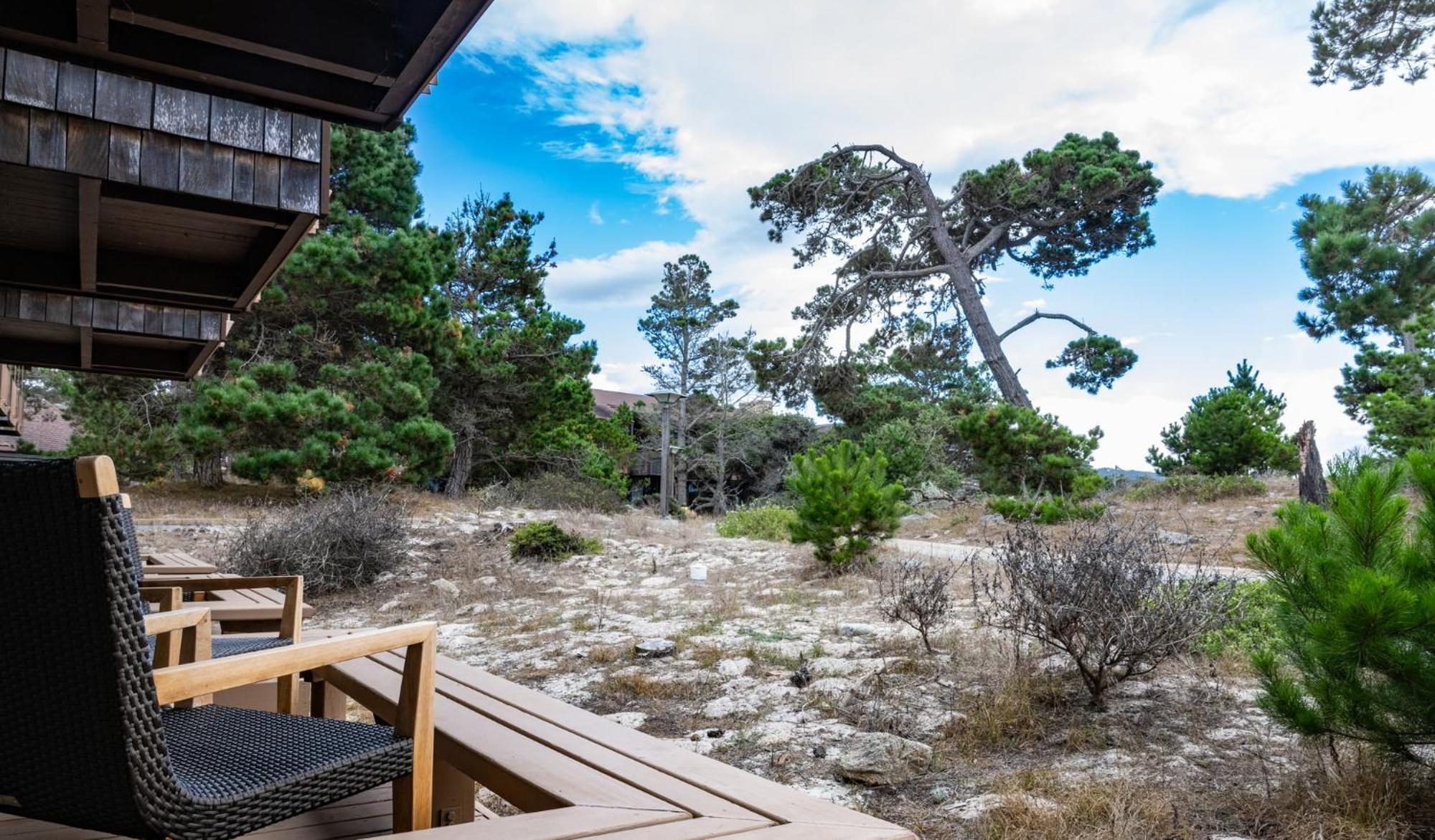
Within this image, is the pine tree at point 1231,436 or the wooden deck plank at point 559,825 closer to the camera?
the wooden deck plank at point 559,825

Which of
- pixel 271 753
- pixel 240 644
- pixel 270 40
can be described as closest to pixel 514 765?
pixel 271 753

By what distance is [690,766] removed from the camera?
4.47 ft

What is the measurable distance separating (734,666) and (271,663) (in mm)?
3395

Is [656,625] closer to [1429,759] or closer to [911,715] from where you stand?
[911,715]

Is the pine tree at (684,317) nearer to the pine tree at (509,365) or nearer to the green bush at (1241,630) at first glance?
the pine tree at (509,365)

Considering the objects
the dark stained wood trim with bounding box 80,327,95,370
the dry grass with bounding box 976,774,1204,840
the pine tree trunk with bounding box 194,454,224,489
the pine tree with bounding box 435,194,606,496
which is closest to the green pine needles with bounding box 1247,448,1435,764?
the dry grass with bounding box 976,774,1204,840

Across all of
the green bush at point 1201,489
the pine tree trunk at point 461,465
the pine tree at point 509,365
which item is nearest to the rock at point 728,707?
the green bush at point 1201,489

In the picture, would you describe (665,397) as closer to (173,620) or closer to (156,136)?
(156,136)

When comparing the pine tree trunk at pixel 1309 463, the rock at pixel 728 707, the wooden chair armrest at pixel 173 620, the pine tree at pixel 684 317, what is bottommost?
the rock at pixel 728 707

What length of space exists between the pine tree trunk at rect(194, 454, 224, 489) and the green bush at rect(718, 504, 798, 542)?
8805 mm

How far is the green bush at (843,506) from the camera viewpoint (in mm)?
7008

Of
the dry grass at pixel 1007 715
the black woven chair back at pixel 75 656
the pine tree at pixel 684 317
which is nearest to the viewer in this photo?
the black woven chair back at pixel 75 656

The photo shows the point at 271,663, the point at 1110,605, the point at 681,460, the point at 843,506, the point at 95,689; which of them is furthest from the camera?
the point at 681,460

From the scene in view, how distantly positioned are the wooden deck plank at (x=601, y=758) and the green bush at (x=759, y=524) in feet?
29.5
